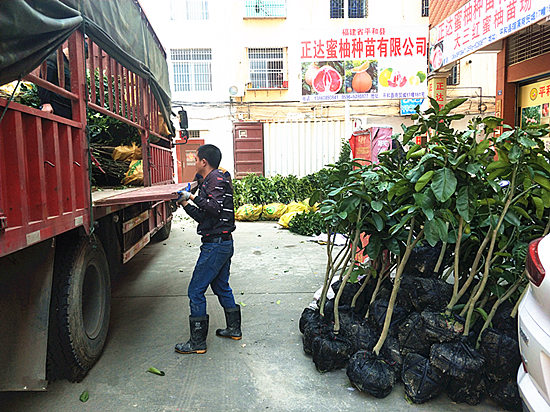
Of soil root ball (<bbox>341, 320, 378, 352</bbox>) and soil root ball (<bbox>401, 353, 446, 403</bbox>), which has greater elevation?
soil root ball (<bbox>341, 320, 378, 352</bbox>)

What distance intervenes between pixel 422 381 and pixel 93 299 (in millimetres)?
2683

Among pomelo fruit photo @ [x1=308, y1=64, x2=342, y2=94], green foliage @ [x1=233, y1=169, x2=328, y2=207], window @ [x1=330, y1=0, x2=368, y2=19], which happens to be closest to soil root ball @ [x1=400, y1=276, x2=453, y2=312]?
green foliage @ [x1=233, y1=169, x2=328, y2=207]

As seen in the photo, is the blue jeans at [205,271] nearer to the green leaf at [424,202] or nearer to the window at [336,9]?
the green leaf at [424,202]

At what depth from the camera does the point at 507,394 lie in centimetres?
277

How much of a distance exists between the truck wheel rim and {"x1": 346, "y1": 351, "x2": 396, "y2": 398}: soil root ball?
207 centimetres

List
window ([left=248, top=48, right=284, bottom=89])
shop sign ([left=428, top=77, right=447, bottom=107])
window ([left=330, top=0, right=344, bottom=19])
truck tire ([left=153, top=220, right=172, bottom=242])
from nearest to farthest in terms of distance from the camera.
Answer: truck tire ([left=153, top=220, right=172, bottom=242]) → shop sign ([left=428, top=77, right=447, bottom=107]) → window ([left=330, top=0, right=344, bottom=19]) → window ([left=248, top=48, right=284, bottom=89])

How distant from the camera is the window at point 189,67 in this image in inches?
639

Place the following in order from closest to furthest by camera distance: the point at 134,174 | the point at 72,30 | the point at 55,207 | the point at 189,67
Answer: the point at 72,30, the point at 55,207, the point at 134,174, the point at 189,67

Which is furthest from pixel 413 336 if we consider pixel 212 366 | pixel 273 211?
pixel 273 211

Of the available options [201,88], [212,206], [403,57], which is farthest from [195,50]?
[212,206]

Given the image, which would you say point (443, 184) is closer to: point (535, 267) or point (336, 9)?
point (535, 267)

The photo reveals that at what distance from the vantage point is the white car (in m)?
1.88

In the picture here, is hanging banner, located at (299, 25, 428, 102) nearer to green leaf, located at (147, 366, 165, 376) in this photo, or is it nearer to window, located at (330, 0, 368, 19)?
window, located at (330, 0, 368, 19)

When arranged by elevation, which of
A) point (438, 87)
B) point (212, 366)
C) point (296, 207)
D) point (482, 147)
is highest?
point (438, 87)
